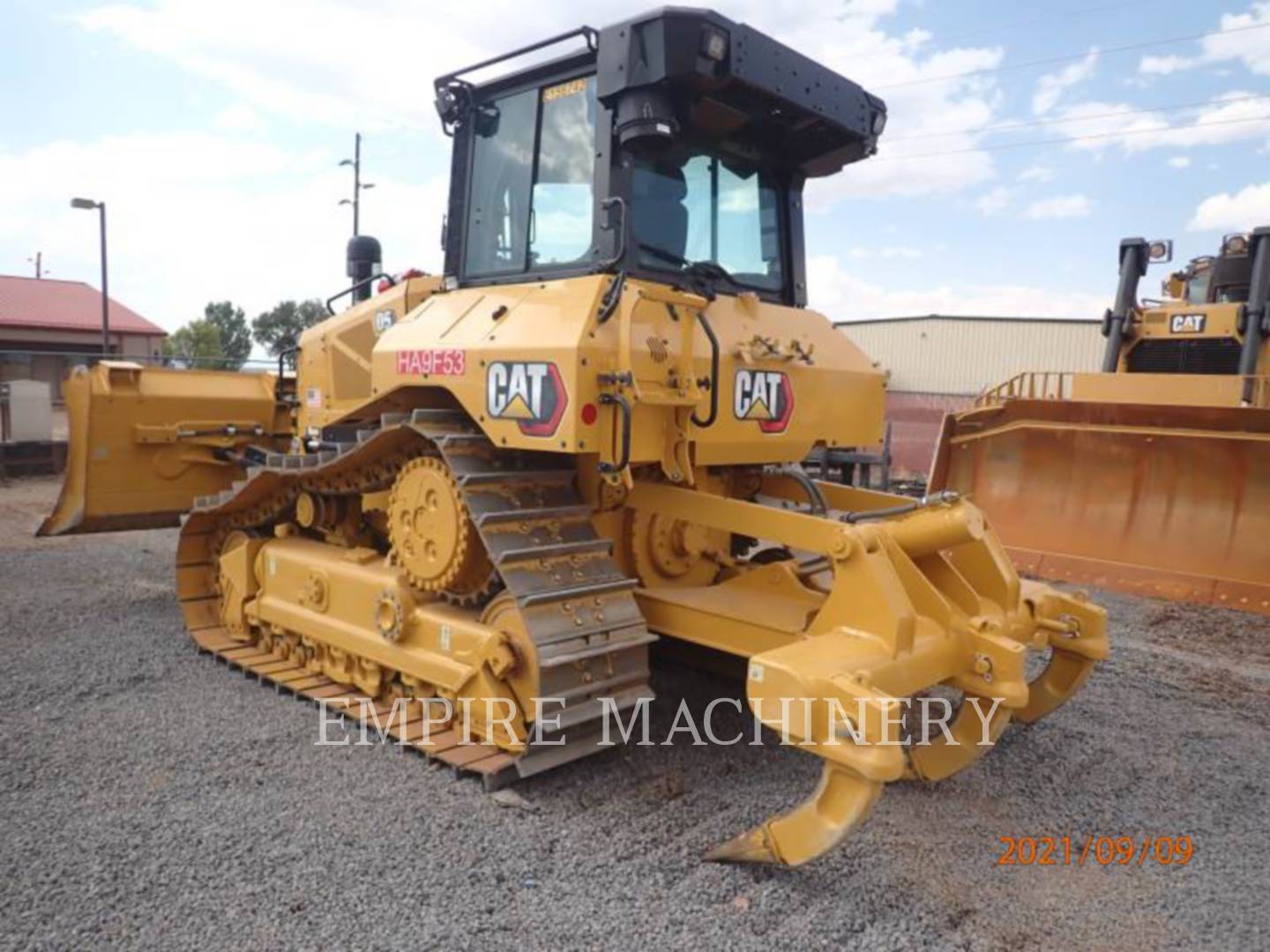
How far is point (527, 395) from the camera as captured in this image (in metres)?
3.77

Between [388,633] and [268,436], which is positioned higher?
[268,436]

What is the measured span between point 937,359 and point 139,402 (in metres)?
31.0

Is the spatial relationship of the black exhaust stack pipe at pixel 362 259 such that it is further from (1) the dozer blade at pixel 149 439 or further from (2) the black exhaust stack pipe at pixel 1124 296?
(2) the black exhaust stack pipe at pixel 1124 296

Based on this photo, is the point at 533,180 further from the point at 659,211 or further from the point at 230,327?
the point at 230,327

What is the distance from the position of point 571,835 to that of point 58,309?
35.5 m

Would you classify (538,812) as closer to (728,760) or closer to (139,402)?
(728,760)

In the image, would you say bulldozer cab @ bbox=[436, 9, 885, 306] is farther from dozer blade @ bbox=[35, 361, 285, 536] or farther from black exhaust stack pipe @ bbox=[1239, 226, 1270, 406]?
black exhaust stack pipe @ bbox=[1239, 226, 1270, 406]

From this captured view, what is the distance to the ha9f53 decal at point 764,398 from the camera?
420 cm

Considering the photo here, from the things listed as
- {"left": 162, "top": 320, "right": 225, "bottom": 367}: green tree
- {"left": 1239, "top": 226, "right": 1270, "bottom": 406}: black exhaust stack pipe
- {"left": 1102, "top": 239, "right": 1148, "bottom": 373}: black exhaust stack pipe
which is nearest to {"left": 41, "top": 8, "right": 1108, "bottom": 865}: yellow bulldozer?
{"left": 1239, "top": 226, "right": 1270, "bottom": 406}: black exhaust stack pipe

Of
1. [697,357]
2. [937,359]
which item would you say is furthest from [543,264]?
[937,359]

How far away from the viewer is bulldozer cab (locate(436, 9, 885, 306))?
376 centimetres

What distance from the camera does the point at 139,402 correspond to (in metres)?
6.55

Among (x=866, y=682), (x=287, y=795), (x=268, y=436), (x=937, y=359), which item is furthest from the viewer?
(x=937, y=359)

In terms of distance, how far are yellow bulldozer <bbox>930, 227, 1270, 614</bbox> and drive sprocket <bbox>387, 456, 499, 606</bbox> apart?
5199 mm
